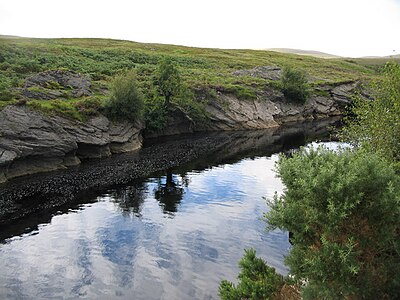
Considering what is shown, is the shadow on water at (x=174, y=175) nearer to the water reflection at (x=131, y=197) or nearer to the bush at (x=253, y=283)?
the water reflection at (x=131, y=197)

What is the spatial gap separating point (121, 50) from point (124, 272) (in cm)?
13594

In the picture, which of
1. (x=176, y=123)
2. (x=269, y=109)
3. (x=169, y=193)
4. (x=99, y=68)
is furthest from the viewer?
(x=269, y=109)

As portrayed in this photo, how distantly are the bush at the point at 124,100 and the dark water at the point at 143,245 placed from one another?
86.0 ft

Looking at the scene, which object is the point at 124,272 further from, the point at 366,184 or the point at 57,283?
the point at 366,184

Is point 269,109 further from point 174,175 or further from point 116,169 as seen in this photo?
point 116,169

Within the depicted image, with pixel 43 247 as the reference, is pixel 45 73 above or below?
above

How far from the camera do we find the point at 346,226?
17.7 metres

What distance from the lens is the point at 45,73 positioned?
8381 cm

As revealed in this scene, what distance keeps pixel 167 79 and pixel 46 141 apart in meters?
38.4

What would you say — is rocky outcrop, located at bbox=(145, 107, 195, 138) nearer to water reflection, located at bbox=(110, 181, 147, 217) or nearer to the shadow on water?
the shadow on water

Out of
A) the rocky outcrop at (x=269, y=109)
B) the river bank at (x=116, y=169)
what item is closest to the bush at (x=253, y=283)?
the river bank at (x=116, y=169)

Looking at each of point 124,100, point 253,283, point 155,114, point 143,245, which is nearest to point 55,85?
point 124,100

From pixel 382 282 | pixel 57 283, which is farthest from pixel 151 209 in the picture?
pixel 382 282

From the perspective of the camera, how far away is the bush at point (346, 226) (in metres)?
16.9
